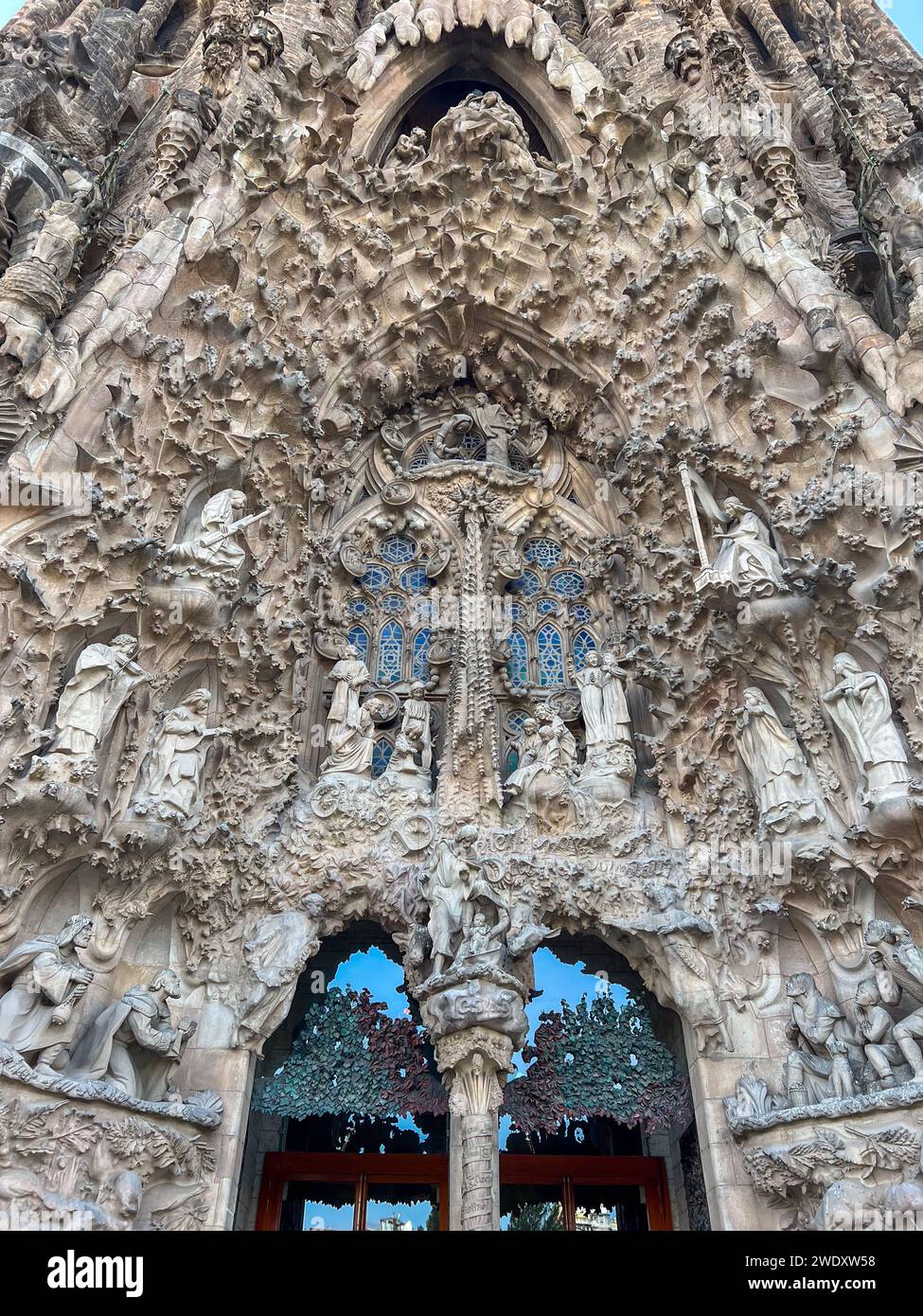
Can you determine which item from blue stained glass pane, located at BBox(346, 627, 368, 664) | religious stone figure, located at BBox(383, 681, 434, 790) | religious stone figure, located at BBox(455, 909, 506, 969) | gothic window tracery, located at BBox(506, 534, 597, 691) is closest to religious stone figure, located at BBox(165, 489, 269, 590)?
blue stained glass pane, located at BBox(346, 627, 368, 664)

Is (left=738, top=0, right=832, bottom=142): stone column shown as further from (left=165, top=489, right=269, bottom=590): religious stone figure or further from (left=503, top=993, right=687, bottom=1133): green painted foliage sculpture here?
(left=503, top=993, right=687, bottom=1133): green painted foliage sculpture

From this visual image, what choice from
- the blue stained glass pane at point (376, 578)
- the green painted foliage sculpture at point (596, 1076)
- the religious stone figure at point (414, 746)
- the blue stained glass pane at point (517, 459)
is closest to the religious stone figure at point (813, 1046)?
the green painted foliage sculpture at point (596, 1076)

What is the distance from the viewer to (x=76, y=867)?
6.54m

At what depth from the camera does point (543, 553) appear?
10.1 meters

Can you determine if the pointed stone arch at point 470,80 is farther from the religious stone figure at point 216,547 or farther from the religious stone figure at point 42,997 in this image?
the religious stone figure at point 42,997

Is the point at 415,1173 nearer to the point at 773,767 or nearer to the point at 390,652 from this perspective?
the point at 773,767

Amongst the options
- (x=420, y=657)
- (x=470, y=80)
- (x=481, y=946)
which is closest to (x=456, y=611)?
(x=420, y=657)

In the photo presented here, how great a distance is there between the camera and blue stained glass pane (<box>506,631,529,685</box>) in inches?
360

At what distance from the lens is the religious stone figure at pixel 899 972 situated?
604cm

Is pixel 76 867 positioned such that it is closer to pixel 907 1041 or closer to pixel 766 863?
pixel 766 863

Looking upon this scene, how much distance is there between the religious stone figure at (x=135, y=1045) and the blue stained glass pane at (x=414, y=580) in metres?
4.63

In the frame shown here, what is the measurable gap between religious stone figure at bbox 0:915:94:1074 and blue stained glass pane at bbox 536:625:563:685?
4.82 metres

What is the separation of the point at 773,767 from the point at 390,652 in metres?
3.82

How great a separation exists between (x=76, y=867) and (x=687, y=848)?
14.9 feet
